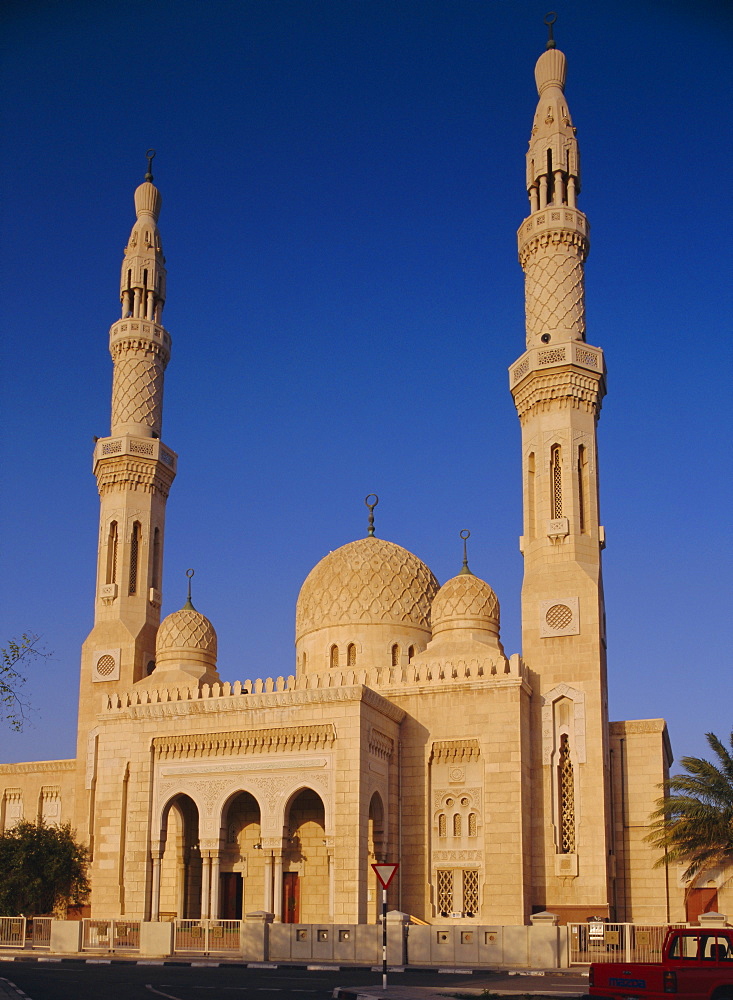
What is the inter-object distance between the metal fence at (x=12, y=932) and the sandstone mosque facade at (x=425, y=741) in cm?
403

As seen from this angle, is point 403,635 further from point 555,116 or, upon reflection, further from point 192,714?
point 555,116

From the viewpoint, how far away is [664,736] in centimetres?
3019

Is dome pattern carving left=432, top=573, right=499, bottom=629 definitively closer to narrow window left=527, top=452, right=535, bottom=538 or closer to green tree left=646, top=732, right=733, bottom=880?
narrow window left=527, top=452, right=535, bottom=538

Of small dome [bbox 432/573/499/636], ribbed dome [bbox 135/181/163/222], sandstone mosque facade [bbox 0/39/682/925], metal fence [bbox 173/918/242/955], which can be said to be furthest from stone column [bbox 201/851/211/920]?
ribbed dome [bbox 135/181/163/222]

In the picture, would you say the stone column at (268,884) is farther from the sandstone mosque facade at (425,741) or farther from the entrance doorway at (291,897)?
the entrance doorway at (291,897)

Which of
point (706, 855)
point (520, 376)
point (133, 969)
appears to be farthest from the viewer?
point (520, 376)

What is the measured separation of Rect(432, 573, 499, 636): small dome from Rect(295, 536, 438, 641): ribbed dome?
2435mm

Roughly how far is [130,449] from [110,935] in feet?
51.6

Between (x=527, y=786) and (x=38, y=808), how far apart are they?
52.6 ft

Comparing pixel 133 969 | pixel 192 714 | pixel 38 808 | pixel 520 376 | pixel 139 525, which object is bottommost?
pixel 133 969

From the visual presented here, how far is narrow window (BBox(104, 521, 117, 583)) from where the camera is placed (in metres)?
34.3

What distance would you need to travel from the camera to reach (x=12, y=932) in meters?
24.3

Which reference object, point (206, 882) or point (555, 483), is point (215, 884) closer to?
point (206, 882)

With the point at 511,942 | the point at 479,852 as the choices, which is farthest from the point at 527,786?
the point at 511,942
